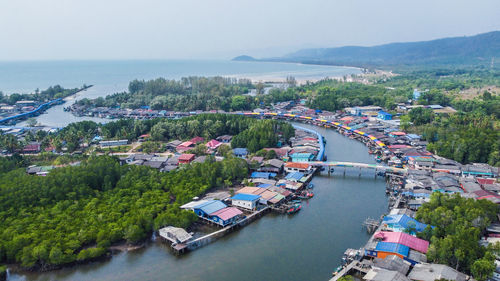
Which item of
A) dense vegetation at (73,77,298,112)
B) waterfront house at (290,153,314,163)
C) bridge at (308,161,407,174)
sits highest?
dense vegetation at (73,77,298,112)

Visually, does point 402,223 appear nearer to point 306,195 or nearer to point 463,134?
point 306,195

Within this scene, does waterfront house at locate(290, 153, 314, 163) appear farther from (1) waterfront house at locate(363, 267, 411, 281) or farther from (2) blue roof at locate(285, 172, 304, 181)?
(1) waterfront house at locate(363, 267, 411, 281)

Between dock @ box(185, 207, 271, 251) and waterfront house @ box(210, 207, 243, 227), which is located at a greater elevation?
waterfront house @ box(210, 207, 243, 227)

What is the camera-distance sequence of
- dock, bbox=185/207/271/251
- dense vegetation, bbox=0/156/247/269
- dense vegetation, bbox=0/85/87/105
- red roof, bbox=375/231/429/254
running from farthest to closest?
dense vegetation, bbox=0/85/87/105, dock, bbox=185/207/271/251, dense vegetation, bbox=0/156/247/269, red roof, bbox=375/231/429/254

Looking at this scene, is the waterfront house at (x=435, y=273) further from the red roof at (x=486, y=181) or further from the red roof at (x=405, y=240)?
the red roof at (x=486, y=181)

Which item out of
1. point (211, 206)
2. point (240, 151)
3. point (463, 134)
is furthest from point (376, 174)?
point (211, 206)

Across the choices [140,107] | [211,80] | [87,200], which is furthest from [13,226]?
[211,80]

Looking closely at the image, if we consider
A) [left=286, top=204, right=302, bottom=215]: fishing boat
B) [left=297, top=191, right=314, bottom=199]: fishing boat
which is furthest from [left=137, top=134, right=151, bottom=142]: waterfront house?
[left=286, top=204, right=302, bottom=215]: fishing boat
